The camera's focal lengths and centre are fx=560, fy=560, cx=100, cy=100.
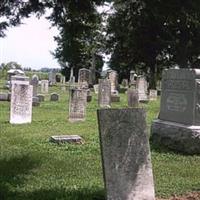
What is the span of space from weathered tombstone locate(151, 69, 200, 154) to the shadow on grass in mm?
3103

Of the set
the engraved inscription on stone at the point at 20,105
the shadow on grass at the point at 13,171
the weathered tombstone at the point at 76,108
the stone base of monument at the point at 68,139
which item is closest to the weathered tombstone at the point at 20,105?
the engraved inscription on stone at the point at 20,105

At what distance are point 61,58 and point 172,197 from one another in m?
59.0

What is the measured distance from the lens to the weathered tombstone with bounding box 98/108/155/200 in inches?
262

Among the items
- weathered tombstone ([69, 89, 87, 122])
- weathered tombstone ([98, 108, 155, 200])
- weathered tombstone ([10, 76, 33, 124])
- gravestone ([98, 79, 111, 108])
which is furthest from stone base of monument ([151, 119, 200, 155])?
gravestone ([98, 79, 111, 108])

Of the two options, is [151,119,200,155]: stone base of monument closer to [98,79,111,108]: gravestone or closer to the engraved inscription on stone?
the engraved inscription on stone

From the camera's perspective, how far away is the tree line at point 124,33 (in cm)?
802

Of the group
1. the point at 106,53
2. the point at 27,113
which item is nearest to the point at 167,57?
the point at 106,53

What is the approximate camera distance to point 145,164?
6855 mm

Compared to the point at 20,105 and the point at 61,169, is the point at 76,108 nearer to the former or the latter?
the point at 20,105

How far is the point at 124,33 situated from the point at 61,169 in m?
35.1

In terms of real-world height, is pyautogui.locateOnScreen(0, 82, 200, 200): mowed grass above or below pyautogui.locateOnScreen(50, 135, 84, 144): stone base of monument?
below

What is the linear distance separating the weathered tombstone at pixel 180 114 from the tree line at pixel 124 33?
2254 millimetres

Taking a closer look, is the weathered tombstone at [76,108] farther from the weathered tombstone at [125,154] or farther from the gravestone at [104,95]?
the weathered tombstone at [125,154]

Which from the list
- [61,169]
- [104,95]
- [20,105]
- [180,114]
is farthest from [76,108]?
[61,169]
